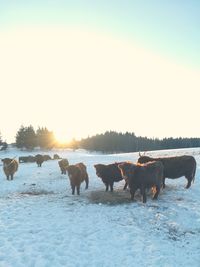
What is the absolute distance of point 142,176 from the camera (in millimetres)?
15977

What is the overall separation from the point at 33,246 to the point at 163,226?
5.23 meters

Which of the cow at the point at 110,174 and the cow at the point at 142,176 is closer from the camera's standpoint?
the cow at the point at 142,176

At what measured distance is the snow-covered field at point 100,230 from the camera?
32.6ft

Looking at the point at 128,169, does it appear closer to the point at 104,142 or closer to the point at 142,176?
the point at 142,176

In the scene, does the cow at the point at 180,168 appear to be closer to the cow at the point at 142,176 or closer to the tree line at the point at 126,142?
the cow at the point at 142,176

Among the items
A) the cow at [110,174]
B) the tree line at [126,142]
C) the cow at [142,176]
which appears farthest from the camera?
the tree line at [126,142]

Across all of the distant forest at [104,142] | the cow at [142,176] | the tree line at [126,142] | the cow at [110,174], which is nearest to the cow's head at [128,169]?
the cow at [142,176]

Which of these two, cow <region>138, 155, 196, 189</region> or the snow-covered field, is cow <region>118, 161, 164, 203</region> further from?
cow <region>138, 155, 196, 189</region>

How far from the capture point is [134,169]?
16.2 meters

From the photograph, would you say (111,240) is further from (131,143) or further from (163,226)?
(131,143)

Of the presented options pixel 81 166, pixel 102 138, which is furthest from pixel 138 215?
pixel 102 138

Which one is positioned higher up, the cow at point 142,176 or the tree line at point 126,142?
the tree line at point 126,142

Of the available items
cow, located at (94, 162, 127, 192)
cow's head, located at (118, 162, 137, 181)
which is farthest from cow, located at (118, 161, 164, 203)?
cow, located at (94, 162, 127, 192)

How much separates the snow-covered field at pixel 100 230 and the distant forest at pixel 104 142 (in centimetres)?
7409
